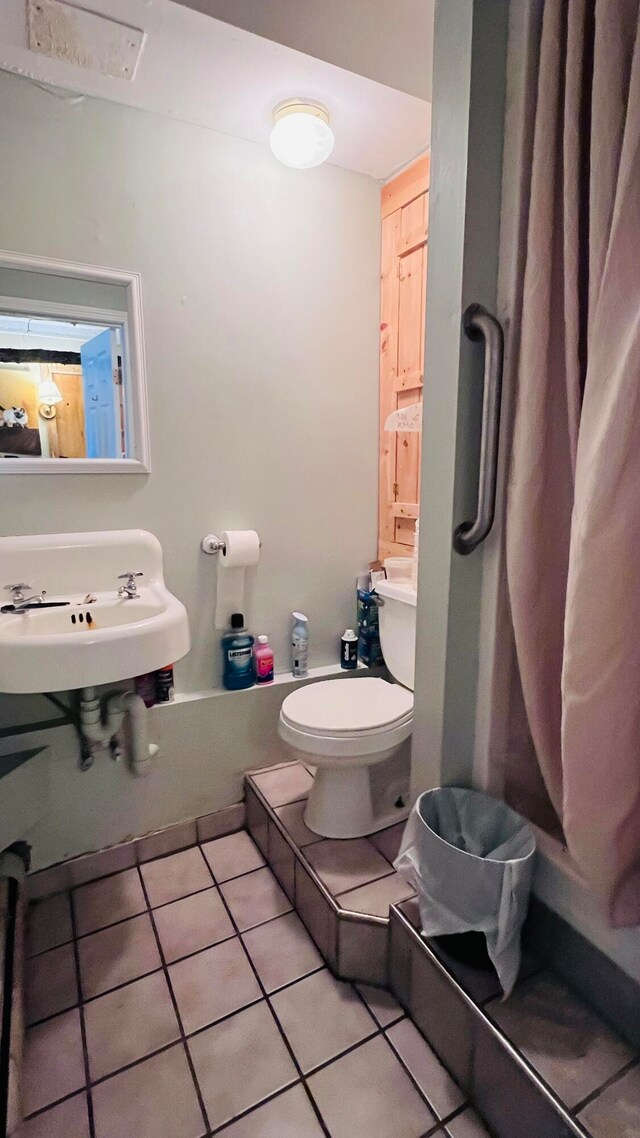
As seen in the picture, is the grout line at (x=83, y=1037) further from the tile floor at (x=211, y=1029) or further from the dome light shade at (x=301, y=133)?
the dome light shade at (x=301, y=133)

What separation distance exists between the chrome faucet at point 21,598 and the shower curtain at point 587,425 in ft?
3.81

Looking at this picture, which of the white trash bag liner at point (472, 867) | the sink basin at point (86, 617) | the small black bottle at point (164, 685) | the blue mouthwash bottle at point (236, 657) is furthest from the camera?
the blue mouthwash bottle at point (236, 657)

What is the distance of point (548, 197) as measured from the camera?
0.90 m

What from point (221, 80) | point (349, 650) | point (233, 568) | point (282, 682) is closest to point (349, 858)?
point (282, 682)

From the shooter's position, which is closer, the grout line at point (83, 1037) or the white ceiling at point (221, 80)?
the grout line at point (83, 1037)

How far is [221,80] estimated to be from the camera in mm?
1369

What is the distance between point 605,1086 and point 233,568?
141 centimetres

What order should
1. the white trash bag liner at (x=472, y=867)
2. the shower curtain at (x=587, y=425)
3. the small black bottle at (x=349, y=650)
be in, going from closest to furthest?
the shower curtain at (x=587, y=425) → the white trash bag liner at (x=472, y=867) → the small black bottle at (x=349, y=650)

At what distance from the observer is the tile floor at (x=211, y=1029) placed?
1004mm

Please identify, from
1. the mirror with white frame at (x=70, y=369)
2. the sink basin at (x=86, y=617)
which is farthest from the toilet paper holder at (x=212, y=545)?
the mirror with white frame at (x=70, y=369)

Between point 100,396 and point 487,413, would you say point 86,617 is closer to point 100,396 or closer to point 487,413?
point 100,396

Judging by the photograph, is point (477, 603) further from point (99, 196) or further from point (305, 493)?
point (99, 196)

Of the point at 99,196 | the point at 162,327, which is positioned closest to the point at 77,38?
the point at 99,196

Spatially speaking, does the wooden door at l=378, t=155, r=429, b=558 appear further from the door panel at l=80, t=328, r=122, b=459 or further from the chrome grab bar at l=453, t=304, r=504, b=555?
the door panel at l=80, t=328, r=122, b=459
